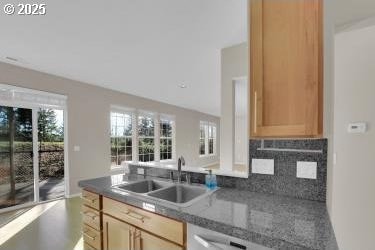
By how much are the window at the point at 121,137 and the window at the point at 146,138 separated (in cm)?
37

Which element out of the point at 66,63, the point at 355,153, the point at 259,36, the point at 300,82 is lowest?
the point at 355,153

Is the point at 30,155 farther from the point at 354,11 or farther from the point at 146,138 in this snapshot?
the point at 354,11

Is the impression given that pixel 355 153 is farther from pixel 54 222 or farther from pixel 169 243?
pixel 54 222

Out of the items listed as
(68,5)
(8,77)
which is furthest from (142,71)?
(8,77)

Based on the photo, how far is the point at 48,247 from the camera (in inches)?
95.7

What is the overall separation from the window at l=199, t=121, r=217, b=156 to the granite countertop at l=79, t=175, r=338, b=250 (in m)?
8.02

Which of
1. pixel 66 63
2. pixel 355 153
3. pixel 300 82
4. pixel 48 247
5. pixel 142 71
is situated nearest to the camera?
pixel 300 82

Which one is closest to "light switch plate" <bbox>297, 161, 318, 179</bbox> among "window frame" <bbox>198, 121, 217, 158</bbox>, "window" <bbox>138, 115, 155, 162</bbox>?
"window" <bbox>138, 115, 155, 162</bbox>

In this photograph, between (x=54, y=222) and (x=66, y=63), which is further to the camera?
(x=66, y=63)

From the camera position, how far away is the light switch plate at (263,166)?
1.44 meters

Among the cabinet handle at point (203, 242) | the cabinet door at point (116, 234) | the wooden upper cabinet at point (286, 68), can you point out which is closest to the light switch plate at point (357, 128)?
the wooden upper cabinet at point (286, 68)

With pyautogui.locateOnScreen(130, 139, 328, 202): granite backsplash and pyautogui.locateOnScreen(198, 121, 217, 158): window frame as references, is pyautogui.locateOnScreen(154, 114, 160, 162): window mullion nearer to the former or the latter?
pyautogui.locateOnScreen(198, 121, 217, 158): window frame

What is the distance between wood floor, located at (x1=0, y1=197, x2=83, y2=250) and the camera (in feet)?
8.12

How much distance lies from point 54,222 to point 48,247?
81 centimetres
